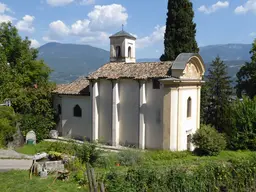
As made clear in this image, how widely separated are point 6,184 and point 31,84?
21366 mm

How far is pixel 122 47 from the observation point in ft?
101

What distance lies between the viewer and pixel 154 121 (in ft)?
79.4

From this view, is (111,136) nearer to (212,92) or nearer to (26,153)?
(26,153)

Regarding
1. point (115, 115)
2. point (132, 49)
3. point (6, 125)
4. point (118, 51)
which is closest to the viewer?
point (6, 125)

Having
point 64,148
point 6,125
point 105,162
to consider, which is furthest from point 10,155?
point 105,162

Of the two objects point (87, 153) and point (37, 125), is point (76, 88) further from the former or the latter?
point (87, 153)

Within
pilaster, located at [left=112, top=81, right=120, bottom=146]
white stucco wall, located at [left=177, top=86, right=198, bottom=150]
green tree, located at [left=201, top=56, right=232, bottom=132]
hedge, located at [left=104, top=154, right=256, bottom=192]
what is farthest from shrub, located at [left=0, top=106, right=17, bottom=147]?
green tree, located at [left=201, top=56, right=232, bottom=132]

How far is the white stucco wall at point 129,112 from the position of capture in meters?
25.0

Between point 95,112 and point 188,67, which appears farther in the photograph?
point 95,112

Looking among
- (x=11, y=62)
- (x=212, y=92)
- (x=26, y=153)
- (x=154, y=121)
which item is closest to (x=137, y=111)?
(x=154, y=121)

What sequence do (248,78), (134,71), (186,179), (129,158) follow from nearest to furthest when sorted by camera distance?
(186,179)
(129,158)
(134,71)
(248,78)

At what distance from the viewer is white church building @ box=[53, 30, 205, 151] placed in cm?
2309

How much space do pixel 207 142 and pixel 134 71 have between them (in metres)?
8.40

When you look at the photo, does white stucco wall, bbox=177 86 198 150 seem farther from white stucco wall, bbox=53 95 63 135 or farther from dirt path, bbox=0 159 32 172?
white stucco wall, bbox=53 95 63 135
